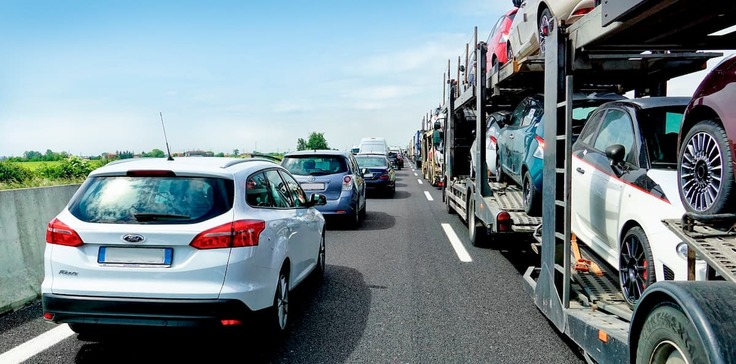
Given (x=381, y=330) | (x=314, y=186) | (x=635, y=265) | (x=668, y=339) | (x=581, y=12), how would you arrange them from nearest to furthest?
(x=668, y=339), (x=635, y=265), (x=381, y=330), (x=581, y=12), (x=314, y=186)

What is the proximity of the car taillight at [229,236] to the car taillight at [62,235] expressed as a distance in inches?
33.3

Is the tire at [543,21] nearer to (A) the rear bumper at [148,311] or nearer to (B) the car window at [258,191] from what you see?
(B) the car window at [258,191]

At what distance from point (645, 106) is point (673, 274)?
1650mm

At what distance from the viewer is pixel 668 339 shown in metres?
2.37

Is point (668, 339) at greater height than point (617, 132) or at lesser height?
lesser

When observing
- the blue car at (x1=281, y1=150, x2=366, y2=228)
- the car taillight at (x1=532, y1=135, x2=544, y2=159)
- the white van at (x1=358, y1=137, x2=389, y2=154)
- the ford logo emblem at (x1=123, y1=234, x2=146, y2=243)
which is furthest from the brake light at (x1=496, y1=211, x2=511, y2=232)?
the white van at (x1=358, y1=137, x2=389, y2=154)

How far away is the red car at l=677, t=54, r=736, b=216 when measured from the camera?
2805 millimetres

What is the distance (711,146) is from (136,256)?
3.64m

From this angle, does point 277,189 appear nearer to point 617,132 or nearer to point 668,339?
point 617,132

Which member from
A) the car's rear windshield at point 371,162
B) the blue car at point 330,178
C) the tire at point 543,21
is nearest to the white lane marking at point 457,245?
the blue car at point 330,178

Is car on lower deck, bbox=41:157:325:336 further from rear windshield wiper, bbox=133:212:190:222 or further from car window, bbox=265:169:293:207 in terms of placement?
car window, bbox=265:169:293:207

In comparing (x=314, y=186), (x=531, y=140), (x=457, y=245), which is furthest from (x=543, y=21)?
(x=314, y=186)

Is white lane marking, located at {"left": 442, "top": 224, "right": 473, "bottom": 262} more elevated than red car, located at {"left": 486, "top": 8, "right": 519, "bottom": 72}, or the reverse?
red car, located at {"left": 486, "top": 8, "right": 519, "bottom": 72}

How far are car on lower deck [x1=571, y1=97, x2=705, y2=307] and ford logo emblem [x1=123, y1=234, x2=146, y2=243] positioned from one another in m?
3.50
